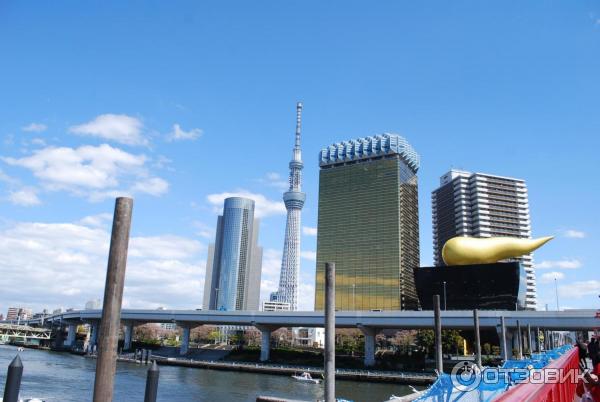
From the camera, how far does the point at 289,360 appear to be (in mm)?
76562

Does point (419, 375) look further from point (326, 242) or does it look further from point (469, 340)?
point (326, 242)

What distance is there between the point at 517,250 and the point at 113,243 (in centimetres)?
7125

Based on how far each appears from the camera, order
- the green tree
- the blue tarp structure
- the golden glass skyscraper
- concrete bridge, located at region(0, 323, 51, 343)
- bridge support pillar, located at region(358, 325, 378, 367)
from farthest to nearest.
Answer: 1. the golden glass skyscraper
2. concrete bridge, located at region(0, 323, 51, 343)
3. the green tree
4. bridge support pillar, located at region(358, 325, 378, 367)
5. the blue tarp structure

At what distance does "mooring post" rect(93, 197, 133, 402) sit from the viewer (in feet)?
24.2

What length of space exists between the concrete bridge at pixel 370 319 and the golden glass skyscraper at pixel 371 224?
256 feet

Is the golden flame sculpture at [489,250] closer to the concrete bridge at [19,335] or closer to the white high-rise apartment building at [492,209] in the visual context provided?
the white high-rise apartment building at [492,209]

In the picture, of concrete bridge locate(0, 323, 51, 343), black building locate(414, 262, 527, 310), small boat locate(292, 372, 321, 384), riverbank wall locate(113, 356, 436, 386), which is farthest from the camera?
concrete bridge locate(0, 323, 51, 343)

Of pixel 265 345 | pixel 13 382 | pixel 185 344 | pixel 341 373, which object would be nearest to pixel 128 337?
pixel 185 344

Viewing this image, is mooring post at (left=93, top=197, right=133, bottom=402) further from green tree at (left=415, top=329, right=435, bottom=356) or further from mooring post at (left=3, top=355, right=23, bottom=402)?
green tree at (left=415, top=329, right=435, bottom=356)

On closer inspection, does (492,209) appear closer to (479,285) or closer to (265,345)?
(479,285)

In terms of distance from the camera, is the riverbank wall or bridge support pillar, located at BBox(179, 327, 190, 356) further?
bridge support pillar, located at BBox(179, 327, 190, 356)

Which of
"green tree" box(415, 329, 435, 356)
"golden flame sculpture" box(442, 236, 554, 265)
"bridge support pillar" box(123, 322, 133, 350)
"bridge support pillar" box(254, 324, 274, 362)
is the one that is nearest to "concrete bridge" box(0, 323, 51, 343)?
"bridge support pillar" box(123, 322, 133, 350)

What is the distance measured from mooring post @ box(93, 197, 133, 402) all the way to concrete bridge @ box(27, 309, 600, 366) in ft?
176

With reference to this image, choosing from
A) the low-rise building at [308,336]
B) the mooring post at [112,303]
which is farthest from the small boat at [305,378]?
the low-rise building at [308,336]
